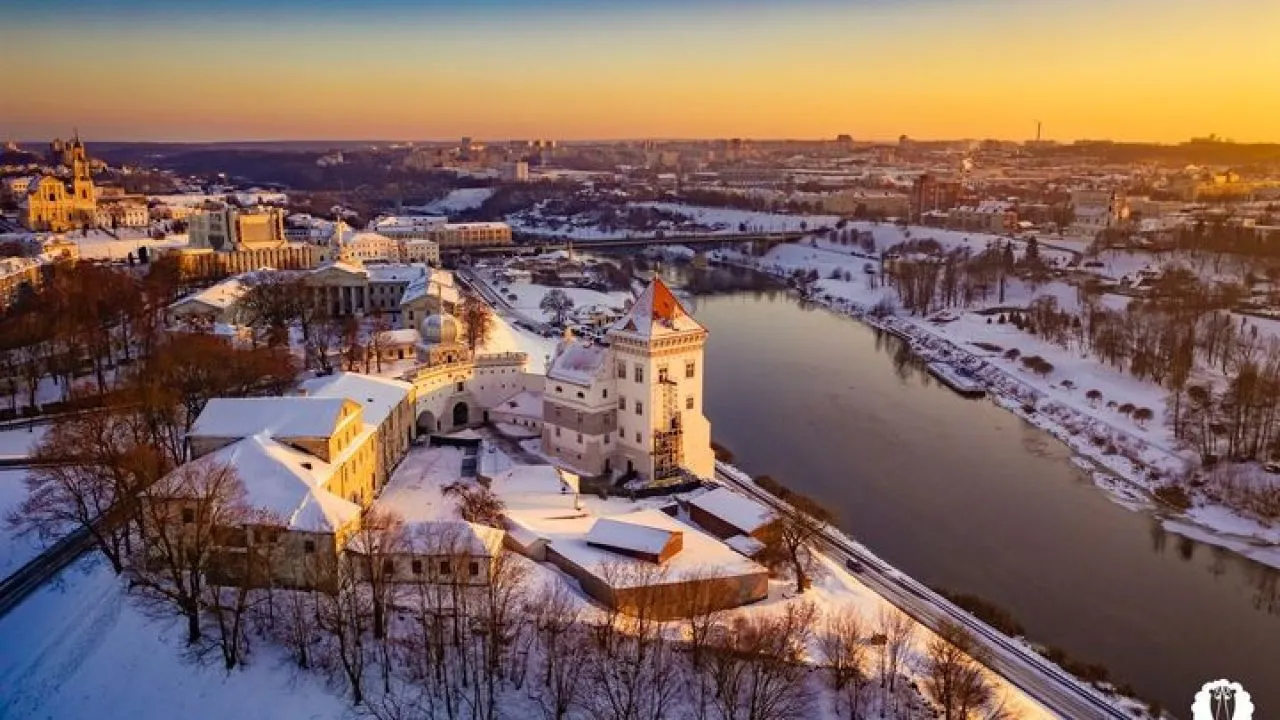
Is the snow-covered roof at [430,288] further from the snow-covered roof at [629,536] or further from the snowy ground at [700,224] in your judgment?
the snowy ground at [700,224]

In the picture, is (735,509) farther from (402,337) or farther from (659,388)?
(402,337)

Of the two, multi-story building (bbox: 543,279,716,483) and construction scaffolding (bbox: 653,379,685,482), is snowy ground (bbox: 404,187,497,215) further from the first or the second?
construction scaffolding (bbox: 653,379,685,482)

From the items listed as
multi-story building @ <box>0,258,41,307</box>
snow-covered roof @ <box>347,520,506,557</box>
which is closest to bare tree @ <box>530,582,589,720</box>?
snow-covered roof @ <box>347,520,506,557</box>

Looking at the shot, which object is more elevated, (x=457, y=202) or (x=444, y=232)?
(x=457, y=202)

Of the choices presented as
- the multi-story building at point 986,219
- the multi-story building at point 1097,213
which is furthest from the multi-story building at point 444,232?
the multi-story building at point 1097,213

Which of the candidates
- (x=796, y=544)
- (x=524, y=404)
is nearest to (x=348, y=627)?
(x=796, y=544)

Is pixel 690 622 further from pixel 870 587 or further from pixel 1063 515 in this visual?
pixel 1063 515

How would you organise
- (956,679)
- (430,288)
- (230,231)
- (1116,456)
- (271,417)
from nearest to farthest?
1. (956,679)
2. (271,417)
3. (1116,456)
4. (430,288)
5. (230,231)
